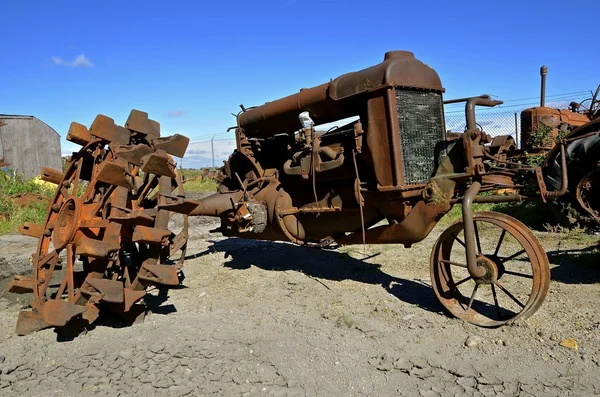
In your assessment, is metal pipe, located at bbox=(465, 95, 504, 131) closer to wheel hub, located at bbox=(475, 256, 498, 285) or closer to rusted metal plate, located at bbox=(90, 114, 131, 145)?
wheel hub, located at bbox=(475, 256, 498, 285)

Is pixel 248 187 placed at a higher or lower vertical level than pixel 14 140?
lower

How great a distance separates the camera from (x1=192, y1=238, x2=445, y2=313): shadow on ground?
5219 mm

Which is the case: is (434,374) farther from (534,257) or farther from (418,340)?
(534,257)

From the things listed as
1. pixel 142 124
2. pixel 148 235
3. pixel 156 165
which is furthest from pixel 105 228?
pixel 142 124

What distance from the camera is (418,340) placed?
396 cm

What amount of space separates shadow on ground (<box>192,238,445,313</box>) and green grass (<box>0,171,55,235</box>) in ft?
14.3

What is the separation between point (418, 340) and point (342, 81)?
2.69 metres

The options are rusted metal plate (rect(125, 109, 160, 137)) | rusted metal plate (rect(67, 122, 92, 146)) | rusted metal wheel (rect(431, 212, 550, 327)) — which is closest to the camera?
rusted metal wheel (rect(431, 212, 550, 327))

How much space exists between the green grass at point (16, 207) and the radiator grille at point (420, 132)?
25.0 ft

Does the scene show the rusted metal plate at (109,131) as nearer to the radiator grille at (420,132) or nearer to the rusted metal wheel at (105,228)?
the rusted metal wheel at (105,228)

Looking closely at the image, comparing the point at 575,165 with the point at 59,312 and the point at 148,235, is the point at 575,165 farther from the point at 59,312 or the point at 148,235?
the point at 59,312

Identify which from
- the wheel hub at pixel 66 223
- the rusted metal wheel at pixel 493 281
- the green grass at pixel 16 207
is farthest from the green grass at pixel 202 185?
the rusted metal wheel at pixel 493 281

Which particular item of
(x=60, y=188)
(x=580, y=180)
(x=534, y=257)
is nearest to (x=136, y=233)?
(x=60, y=188)

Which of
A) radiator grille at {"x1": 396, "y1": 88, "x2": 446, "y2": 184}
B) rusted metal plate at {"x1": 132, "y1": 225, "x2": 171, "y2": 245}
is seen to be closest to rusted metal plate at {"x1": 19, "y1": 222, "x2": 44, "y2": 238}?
rusted metal plate at {"x1": 132, "y1": 225, "x2": 171, "y2": 245}
